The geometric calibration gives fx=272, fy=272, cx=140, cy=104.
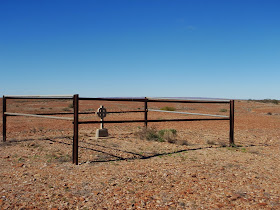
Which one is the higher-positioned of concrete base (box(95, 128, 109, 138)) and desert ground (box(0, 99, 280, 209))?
concrete base (box(95, 128, 109, 138))

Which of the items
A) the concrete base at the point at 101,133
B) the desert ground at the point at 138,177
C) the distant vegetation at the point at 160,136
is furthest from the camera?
the concrete base at the point at 101,133

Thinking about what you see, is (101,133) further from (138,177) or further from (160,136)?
(138,177)

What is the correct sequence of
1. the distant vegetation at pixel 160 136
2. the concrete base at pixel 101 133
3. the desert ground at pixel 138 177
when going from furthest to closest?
the concrete base at pixel 101 133, the distant vegetation at pixel 160 136, the desert ground at pixel 138 177

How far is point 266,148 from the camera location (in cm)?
764

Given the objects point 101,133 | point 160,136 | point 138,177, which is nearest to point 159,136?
point 160,136

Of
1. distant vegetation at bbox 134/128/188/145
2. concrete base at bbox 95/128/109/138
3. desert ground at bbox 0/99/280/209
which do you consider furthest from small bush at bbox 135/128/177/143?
concrete base at bbox 95/128/109/138

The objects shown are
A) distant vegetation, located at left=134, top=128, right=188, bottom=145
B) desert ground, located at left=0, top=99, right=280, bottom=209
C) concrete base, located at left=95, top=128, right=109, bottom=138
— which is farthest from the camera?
concrete base, located at left=95, top=128, right=109, bottom=138

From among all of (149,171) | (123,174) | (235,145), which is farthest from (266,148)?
(123,174)

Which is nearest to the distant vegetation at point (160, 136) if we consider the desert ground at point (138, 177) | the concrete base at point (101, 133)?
the desert ground at point (138, 177)

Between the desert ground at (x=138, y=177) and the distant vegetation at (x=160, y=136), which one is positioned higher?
the distant vegetation at (x=160, y=136)

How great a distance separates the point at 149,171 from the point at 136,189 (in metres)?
Answer: 0.95

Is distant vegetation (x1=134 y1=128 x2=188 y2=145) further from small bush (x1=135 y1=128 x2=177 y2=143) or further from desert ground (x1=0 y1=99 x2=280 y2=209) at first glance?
desert ground (x1=0 y1=99 x2=280 y2=209)

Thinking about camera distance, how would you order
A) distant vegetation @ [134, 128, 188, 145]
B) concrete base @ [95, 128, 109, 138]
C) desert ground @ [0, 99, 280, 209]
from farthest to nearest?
concrete base @ [95, 128, 109, 138] → distant vegetation @ [134, 128, 188, 145] → desert ground @ [0, 99, 280, 209]

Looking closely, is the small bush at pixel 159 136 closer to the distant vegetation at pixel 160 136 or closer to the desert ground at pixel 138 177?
A: the distant vegetation at pixel 160 136
